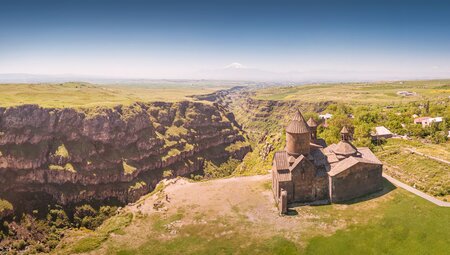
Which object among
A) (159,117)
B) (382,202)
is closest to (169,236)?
(382,202)

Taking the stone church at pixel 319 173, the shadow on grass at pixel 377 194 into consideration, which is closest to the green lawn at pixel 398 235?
the shadow on grass at pixel 377 194

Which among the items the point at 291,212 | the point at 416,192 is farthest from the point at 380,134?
the point at 291,212

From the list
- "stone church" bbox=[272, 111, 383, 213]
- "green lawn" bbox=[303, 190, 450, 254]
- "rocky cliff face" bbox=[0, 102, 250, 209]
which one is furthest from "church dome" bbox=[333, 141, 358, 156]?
"rocky cliff face" bbox=[0, 102, 250, 209]

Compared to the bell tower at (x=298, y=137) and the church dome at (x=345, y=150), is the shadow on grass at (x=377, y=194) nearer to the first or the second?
the church dome at (x=345, y=150)

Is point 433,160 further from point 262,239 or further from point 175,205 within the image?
point 175,205

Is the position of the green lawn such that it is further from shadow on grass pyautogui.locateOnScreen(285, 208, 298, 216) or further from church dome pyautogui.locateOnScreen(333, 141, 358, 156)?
church dome pyautogui.locateOnScreen(333, 141, 358, 156)

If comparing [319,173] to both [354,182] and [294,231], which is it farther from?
[294,231]
